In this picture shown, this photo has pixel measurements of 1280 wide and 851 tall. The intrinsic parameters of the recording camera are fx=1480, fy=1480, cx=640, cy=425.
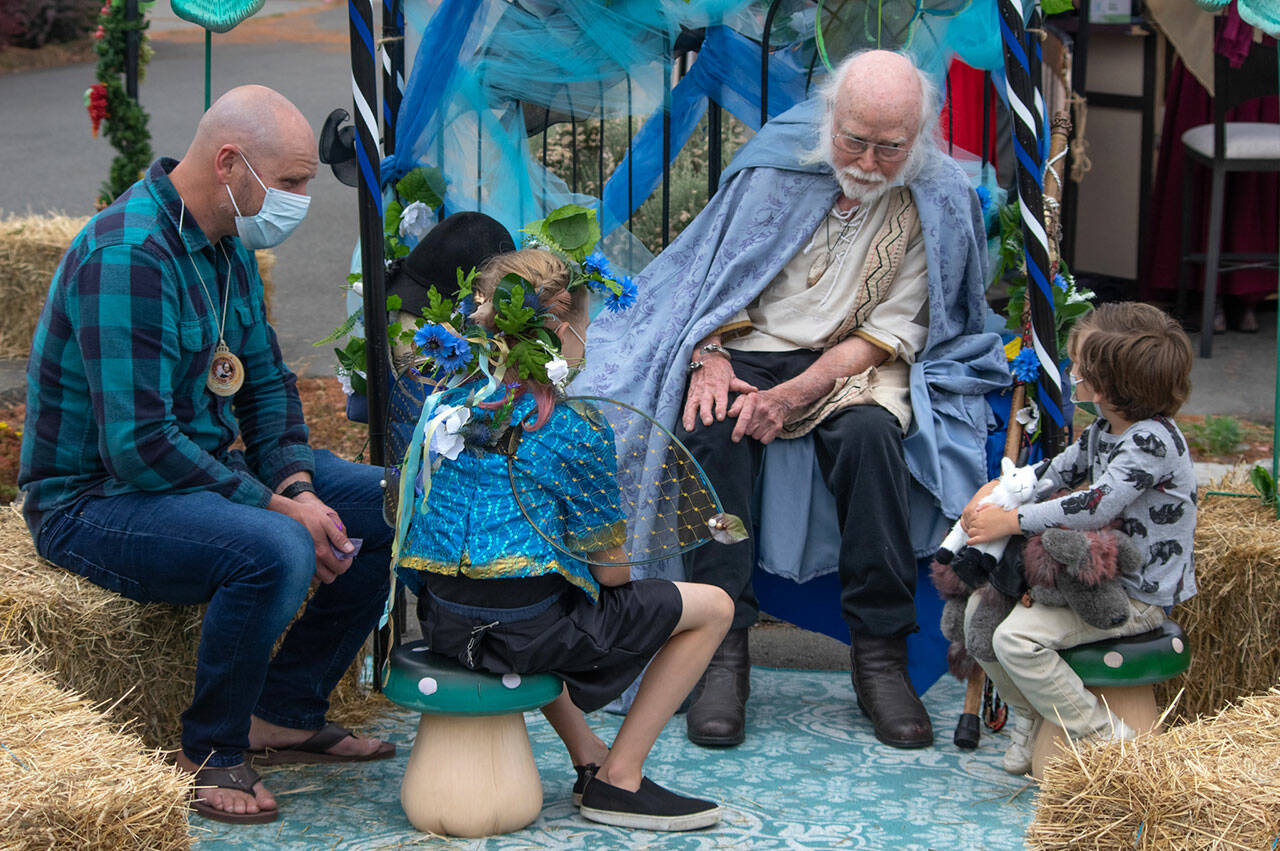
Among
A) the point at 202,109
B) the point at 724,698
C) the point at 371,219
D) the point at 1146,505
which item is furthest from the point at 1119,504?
the point at 202,109

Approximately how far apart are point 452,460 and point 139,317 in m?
0.70

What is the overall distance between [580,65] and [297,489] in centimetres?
155

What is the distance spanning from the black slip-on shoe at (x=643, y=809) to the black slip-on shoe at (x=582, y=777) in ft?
0.16

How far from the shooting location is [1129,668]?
3.11 m

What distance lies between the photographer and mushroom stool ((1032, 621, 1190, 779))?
311 cm

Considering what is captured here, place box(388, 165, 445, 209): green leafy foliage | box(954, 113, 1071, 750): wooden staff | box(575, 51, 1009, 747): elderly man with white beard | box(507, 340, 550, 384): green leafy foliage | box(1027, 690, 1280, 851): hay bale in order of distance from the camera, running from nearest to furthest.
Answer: box(1027, 690, 1280, 851): hay bale
box(507, 340, 550, 384): green leafy foliage
box(954, 113, 1071, 750): wooden staff
box(575, 51, 1009, 747): elderly man with white beard
box(388, 165, 445, 209): green leafy foliage

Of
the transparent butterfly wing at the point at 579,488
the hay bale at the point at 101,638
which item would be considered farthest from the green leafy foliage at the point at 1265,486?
the hay bale at the point at 101,638

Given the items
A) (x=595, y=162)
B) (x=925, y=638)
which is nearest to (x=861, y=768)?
(x=925, y=638)

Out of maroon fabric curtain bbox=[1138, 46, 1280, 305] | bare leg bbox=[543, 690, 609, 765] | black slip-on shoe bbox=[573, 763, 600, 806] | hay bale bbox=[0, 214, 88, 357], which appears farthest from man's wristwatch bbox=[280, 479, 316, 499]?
maroon fabric curtain bbox=[1138, 46, 1280, 305]

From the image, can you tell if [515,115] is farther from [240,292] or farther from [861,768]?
[861,768]

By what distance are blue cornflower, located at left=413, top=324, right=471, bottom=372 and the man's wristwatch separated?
0.67 m

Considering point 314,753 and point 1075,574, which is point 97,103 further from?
point 1075,574

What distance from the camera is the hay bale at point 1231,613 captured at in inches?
134

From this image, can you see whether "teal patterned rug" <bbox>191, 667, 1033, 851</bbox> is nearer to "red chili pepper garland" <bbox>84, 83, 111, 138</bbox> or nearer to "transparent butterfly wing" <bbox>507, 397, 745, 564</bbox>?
"transparent butterfly wing" <bbox>507, 397, 745, 564</bbox>
